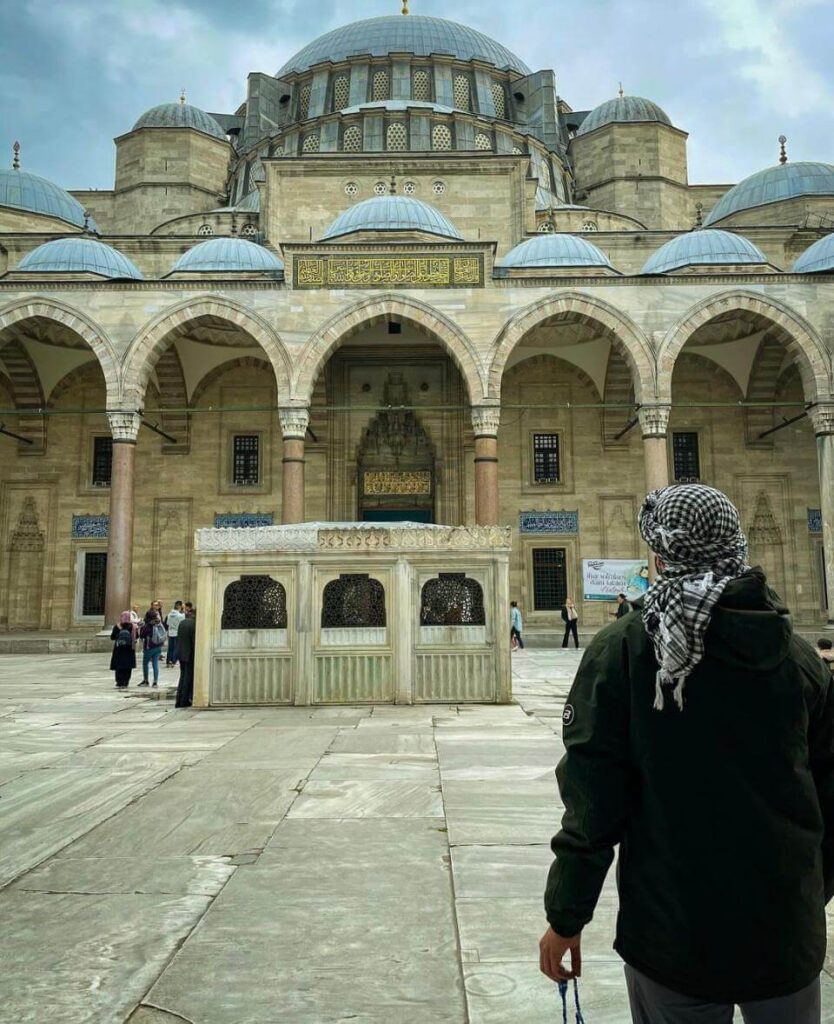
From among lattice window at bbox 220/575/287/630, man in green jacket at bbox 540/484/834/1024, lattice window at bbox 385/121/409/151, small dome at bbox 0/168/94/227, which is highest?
lattice window at bbox 385/121/409/151

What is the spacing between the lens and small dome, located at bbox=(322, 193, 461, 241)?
1738cm

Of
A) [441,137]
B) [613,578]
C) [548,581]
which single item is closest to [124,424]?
[548,581]

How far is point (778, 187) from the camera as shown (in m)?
21.3

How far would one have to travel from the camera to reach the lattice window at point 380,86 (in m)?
25.1

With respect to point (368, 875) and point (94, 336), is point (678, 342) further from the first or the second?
point (368, 875)

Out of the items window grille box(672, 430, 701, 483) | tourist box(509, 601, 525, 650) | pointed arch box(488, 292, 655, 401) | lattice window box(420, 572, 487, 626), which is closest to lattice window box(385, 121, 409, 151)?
pointed arch box(488, 292, 655, 401)

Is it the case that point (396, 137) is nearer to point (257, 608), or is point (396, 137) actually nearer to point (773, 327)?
point (773, 327)

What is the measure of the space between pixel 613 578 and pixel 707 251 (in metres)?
6.97

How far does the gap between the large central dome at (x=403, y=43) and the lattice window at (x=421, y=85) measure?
1020 millimetres

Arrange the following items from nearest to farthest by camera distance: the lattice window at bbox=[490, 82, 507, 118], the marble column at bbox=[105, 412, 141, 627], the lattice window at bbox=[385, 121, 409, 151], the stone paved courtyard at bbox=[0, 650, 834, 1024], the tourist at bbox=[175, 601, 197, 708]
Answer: the stone paved courtyard at bbox=[0, 650, 834, 1024] → the tourist at bbox=[175, 601, 197, 708] → the marble column at bbox=[105, 412, 141, 627] → the lattice window at bbox=[385, 121, 409, 151] → the lattice window at bbox=[490, 82, 507, 118]

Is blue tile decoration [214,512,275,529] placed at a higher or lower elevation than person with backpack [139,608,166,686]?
higher

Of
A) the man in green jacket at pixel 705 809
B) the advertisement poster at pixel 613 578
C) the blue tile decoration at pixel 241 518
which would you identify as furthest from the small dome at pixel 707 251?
the man in green jacket at pixel 705 809

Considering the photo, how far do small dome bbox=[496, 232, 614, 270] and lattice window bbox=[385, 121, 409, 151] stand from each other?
7.00 m

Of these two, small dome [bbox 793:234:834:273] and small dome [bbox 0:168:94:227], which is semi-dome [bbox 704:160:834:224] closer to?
small dome [bbox 793:234:834:273]
